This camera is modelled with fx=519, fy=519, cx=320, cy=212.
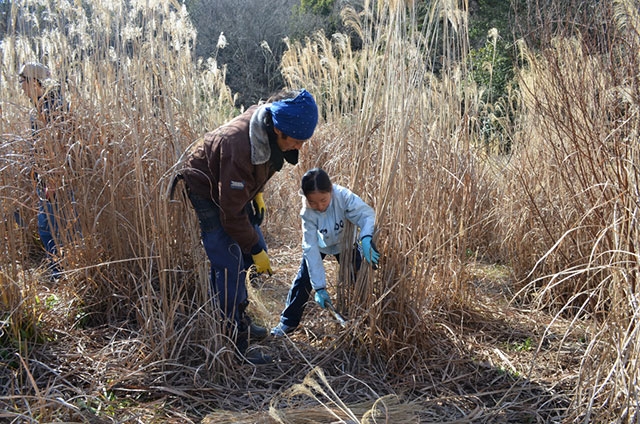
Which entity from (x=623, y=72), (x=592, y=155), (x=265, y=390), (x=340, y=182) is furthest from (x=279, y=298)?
(x=623, y=72)

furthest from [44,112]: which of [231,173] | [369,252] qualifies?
[369,252]

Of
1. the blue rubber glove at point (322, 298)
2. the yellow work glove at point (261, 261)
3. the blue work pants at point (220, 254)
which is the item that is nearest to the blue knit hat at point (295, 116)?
the blue work pants at point (220, 254)

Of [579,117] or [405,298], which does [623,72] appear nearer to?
[579,117]

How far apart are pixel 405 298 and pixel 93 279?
166 cm

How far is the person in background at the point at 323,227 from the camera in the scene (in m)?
2.57

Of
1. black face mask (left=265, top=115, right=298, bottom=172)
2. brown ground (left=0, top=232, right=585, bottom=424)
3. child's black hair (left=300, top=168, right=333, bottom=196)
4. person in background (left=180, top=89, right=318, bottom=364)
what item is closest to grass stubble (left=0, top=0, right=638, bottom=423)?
brown ground (left=0, top=232, right=585, bottom=424)

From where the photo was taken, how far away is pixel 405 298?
2.52 meters

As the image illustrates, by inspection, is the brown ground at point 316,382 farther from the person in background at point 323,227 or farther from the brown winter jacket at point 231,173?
the brown winter jacket at point 231,173

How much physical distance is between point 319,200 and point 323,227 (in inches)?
6.8

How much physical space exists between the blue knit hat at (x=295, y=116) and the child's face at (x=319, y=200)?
367 millimetres

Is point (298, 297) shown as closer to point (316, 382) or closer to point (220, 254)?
point (220, 254)

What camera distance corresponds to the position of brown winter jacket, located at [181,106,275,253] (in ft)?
7.69

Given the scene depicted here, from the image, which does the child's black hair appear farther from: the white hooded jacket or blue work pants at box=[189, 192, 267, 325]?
blue work pants at box=[189, 192, 267, 325]

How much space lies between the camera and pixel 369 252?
8.06 feet
